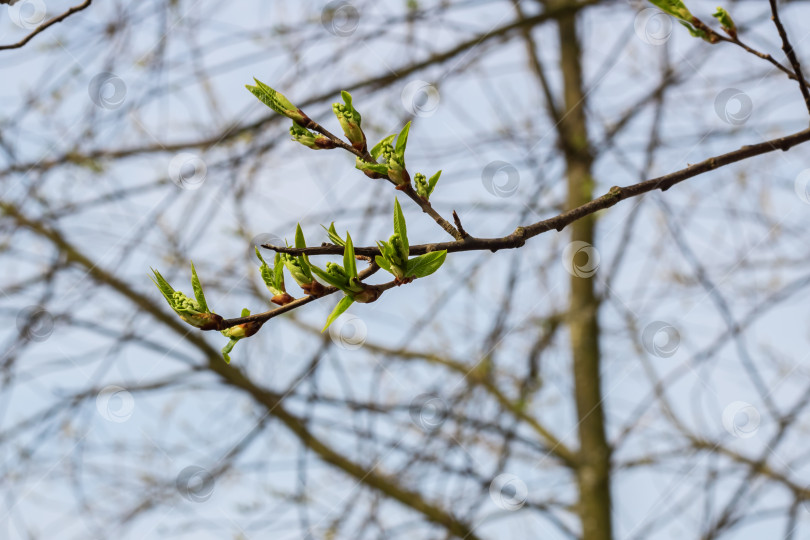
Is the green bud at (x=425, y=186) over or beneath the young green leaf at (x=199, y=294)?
over

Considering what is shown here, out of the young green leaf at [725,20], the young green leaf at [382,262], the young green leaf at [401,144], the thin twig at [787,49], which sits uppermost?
the young green leaf at [725,20]

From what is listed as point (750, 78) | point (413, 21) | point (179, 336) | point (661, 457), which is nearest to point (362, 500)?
point (179, 336)

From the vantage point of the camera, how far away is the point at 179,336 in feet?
6.14

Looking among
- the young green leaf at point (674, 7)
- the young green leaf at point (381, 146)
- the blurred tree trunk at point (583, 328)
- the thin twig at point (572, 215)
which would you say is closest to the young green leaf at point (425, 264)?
the thin twig at point (572, 215)

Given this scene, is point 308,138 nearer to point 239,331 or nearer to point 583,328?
point 239,331

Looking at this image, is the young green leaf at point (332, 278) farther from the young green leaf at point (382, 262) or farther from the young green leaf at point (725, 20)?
the young green leaf at point (725, 20)

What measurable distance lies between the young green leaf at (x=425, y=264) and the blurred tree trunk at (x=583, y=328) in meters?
1.54

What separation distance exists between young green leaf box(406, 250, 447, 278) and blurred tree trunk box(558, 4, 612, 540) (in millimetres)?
1538

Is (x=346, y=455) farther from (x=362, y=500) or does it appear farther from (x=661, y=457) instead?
(x=661, y=457)

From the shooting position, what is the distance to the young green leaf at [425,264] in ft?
2.01

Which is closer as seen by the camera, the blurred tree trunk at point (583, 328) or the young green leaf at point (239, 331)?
the young green leaf at point (239, 331)

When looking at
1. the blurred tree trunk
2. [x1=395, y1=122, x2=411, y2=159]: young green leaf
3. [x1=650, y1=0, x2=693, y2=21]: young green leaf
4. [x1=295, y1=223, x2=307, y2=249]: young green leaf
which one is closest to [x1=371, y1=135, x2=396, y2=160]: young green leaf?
[x1=395, y1=122, x2=411, y2=159]: young green leaf

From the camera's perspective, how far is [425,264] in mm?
616

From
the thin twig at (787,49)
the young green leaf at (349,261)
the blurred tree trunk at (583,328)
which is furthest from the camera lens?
the blurred tree trunk at (583,328)
